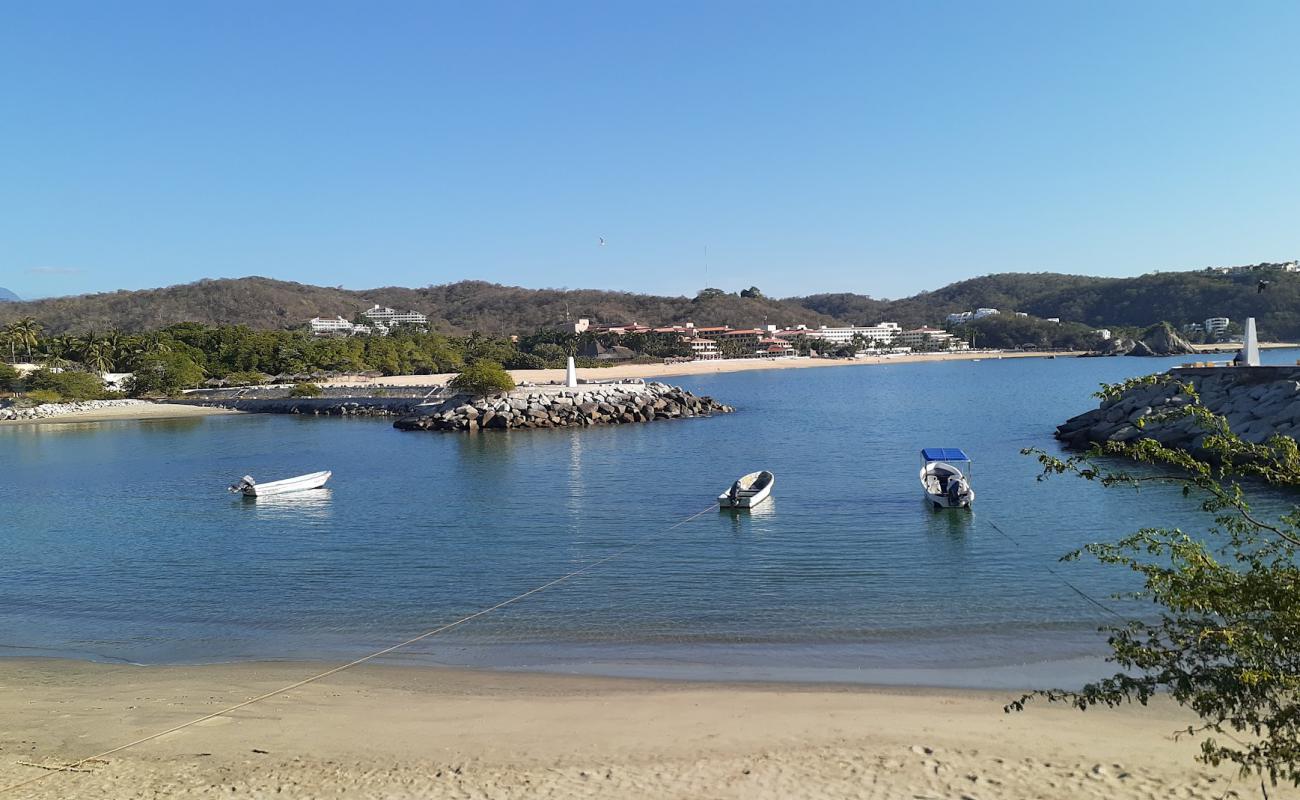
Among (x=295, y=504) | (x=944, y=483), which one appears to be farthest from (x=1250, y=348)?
(x=295, y=504)

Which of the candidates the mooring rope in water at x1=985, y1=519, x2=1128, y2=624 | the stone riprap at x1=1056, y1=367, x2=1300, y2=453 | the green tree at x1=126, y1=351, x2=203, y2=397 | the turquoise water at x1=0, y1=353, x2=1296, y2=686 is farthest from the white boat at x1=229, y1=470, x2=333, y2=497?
the green tree at x1=126, y1=351, x2=203, y2=397

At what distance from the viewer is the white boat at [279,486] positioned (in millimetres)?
28281

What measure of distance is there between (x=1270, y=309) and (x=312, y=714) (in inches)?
7839

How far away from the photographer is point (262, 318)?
186 meters

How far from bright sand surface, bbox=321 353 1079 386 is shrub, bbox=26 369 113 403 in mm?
18480

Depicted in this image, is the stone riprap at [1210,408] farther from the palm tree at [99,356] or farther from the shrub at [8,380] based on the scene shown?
the palm tree at [99,356]

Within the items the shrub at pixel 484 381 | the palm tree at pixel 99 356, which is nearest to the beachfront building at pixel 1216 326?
the shrub at pixel 484 381

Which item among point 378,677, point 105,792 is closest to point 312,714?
point 378,677

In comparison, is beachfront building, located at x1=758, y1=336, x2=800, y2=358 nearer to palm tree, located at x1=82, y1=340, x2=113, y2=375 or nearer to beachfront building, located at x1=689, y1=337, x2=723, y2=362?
beachfront building, located at x1=689, y1=337, x2=723, y2=362

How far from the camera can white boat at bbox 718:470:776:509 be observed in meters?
23.7

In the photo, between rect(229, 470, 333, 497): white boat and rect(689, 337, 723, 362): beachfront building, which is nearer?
rect(229, 470, 333, 497): white boat

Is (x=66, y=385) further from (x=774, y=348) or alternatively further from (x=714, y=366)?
(x=774, y=348)

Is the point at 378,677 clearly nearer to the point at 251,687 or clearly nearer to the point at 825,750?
the point at 251,687

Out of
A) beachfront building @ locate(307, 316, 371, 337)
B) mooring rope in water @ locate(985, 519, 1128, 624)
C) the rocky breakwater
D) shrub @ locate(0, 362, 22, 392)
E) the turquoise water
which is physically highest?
beachfront building @ locate(307, 316, 371, 337)
